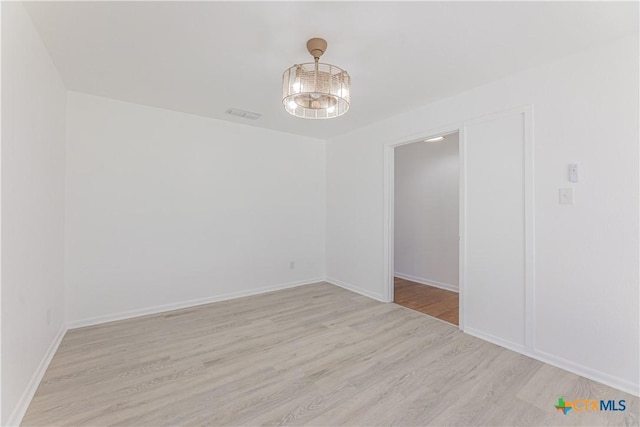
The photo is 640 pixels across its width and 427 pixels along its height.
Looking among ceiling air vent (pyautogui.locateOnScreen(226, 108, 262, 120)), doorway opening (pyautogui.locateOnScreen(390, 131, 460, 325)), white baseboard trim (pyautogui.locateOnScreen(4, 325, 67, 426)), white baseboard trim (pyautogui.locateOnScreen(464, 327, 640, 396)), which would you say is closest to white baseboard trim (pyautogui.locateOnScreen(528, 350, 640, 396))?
white baseboard trim (pyautogui.locateOnScreen(464, 327, 640, 396))

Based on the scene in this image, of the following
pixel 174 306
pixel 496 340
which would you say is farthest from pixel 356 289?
pixel 174 306

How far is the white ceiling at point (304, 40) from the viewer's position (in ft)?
5.76

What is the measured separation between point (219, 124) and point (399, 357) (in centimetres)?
352

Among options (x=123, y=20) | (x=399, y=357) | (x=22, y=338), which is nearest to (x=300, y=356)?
(x=399, y=357)

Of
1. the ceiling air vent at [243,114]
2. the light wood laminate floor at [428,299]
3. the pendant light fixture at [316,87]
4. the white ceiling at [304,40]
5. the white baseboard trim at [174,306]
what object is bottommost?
the light wood laminate floor at [428,299]

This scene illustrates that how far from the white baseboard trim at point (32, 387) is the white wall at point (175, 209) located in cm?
57

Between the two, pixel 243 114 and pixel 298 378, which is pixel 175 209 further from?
pixel 298 378

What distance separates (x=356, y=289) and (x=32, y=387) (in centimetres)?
348

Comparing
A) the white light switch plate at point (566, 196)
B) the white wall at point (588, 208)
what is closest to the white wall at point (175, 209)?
the white wall at point (588, 208)

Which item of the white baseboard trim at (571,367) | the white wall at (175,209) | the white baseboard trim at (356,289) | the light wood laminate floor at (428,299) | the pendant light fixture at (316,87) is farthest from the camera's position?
the white baseboard trim at (356,289)

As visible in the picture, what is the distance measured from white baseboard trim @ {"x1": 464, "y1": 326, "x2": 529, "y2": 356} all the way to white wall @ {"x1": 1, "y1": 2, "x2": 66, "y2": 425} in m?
3.50

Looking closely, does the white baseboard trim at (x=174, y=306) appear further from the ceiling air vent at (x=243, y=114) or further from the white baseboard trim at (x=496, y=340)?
the white baseboard trim at (x=496, y=340)

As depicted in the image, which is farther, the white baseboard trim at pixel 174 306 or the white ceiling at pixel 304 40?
the white baseboard trim at pixel 174 306

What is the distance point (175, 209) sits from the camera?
3.59 m
